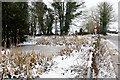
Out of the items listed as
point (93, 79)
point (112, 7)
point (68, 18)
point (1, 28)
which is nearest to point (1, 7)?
point (1, 28)

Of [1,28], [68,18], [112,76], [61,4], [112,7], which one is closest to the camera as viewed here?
[112,76]

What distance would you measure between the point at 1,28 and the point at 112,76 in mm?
8315

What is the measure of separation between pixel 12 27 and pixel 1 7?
1.68 m

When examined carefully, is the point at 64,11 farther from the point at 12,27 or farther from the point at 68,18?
the point at 12,27

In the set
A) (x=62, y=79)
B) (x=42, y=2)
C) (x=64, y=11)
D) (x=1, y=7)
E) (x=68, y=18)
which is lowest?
(x=62, y=79)

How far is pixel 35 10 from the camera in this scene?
26.5 metres

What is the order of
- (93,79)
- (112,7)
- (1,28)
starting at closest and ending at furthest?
(93,79) < (1,28) < (112,7)

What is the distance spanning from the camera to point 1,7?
9781 mm

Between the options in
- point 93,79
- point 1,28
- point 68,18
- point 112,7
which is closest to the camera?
point 93,79

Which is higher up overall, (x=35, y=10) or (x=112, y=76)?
(x=35, y=10)

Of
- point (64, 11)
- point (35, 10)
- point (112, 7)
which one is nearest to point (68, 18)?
point (64, 11)

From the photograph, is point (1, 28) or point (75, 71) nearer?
point (75, 71)

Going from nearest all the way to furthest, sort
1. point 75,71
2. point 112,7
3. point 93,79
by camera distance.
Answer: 1. point 93,79
2. point 75,71
3. point 112,7

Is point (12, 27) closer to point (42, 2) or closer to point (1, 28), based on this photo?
point (1, 28)
